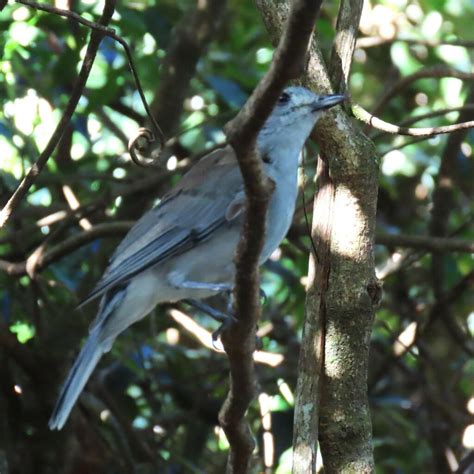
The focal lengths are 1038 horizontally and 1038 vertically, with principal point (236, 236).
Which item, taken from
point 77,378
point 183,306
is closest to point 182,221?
point 77,378

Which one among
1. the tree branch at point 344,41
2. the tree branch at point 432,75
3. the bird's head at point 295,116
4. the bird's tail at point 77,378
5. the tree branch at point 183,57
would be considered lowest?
the bird's tail at point 77,378

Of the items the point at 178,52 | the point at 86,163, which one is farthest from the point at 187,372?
the point at 178,52

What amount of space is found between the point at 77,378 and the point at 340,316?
102cm

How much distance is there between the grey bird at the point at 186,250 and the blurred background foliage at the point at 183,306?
0.83 metres

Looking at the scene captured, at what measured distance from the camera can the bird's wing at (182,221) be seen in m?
3.72

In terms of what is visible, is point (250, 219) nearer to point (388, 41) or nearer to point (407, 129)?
point (407, 129)

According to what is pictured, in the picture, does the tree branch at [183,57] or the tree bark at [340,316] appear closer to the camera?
the tree bark at [340,316]

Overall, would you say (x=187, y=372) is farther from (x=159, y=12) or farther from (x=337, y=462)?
(x=337, y=462)

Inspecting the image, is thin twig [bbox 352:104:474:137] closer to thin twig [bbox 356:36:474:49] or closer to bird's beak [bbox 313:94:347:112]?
bird's beak [bbox 313:94:347:112]

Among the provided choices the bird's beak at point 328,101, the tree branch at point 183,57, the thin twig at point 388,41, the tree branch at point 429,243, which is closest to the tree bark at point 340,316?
the bird's beak at point 328,101

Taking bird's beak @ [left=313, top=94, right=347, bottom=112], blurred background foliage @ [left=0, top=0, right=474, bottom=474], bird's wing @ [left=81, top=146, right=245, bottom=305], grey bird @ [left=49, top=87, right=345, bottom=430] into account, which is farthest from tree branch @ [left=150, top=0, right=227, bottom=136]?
bird's beak @ [left=313, top=94, right=347, bottom=112]

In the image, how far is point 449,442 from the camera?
18.9 feet

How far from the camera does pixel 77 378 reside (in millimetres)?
3689

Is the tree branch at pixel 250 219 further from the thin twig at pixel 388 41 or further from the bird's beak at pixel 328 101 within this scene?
the thin twig at pixel 388 41
